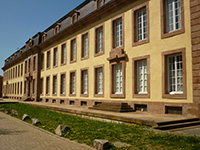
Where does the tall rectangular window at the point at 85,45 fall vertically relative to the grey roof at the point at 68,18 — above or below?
below

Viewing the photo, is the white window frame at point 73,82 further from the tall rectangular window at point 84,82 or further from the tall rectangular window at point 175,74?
the tall rectangular window at point 175,74

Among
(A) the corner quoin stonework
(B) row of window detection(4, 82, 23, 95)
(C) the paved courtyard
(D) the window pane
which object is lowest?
(C) the paved courtyard

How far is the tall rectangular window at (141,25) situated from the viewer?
48.4 ft

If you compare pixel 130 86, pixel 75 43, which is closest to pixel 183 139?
pixel 130 86

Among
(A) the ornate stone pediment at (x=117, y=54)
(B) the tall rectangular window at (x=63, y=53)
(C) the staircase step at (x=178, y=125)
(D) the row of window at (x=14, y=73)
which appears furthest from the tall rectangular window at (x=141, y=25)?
(D) the row of window at (x=14, y=73)

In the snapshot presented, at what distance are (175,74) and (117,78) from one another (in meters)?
5.21

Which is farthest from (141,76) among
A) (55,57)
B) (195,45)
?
(55,57)

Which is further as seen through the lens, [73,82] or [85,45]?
[73,82]

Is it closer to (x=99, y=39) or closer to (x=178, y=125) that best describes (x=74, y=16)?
(x=99, y=39)

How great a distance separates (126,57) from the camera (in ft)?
50.9

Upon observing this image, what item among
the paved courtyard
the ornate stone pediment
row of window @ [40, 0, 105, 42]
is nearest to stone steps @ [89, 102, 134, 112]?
the ornate stone pediment

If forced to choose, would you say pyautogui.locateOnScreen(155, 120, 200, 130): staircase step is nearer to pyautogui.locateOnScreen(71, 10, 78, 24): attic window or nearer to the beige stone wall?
the beige stone wall

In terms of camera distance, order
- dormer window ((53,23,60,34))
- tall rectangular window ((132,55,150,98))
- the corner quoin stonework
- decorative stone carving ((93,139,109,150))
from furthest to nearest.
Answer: dormer window ((53,23,60,34)) → tall rectangular window ((132,55,150,98)) → the corner quoin stonework → decorative stone carving ((93,139,109,150))

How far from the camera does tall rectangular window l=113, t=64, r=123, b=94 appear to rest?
16359 mm
